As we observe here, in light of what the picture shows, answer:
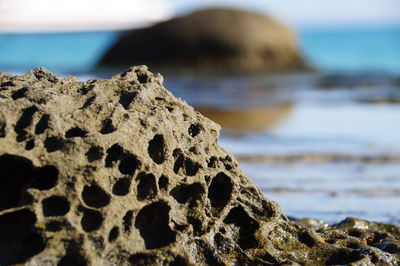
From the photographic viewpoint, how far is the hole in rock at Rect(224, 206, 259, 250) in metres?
3.74

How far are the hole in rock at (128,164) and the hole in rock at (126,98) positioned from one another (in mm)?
358

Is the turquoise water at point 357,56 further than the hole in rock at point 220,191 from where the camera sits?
Yes

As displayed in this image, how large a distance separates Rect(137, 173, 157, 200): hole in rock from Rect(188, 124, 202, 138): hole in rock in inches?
19.5

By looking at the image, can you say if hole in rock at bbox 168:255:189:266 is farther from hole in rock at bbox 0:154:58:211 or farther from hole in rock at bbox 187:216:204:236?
hole in rock at bbox 0:154:58:211

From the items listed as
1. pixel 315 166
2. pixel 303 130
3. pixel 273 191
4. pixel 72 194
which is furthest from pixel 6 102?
pixel 303 130

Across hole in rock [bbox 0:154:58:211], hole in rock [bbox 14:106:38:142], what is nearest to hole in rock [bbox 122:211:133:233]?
hole in rock [bbox 0:154:58:211]

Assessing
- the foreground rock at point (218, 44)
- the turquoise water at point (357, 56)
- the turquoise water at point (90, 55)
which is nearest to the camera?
the foreground rock at point (218, 44)

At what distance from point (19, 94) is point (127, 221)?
33.3 inches

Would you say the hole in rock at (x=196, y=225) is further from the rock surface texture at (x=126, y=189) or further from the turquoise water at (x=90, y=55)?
the turquoise water at (x=90, y=55)

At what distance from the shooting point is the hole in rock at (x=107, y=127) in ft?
11.2

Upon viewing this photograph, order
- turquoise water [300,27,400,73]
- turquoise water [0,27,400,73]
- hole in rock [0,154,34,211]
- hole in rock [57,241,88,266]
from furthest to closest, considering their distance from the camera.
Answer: turquoise water [300,27,400,73] < turquoise water [0,27,400,73] < hole in rock [0,154,34,211] < hole in rock [57,241,88,266]

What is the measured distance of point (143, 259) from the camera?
10.8 feet

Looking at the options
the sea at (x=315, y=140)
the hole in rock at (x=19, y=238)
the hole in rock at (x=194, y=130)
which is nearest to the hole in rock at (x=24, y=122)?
the hole in rock at (x=19, y=238)

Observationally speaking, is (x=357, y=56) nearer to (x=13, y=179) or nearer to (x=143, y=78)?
(x=143, y=78)
